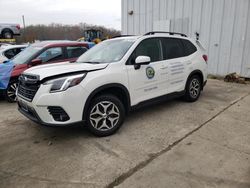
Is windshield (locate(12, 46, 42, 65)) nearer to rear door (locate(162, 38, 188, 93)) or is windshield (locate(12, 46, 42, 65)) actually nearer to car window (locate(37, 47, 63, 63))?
car window (locate(37, 47, 63, 63))

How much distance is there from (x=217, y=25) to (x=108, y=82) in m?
6.78

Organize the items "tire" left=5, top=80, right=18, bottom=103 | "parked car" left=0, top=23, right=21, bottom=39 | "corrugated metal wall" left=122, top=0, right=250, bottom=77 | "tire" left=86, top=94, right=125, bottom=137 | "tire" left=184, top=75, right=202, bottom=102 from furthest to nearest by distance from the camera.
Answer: "parked car" left=0, top=23, right=21, bottom=39 → "corrugated metal wall" left=122, top=0, right=250, bottom=77 → "tire" left=5, top=80, right=18, bottom=103 → "tire" left=184, top=75, right=202, bottom=102 → "tire" left=86, top=94, right=125, bottom=137

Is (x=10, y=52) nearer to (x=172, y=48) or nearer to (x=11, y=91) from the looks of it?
(x=11, y=91)

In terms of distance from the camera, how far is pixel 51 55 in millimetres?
6070

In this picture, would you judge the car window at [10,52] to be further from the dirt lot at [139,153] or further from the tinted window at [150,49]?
the tinted window at [150,49]

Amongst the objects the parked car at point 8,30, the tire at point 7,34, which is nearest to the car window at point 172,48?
the parked car at point 8,30

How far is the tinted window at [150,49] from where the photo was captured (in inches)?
161

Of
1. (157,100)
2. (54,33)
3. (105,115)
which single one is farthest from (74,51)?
(54,33)

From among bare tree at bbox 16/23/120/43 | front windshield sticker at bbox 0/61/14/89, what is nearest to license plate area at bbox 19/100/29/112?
front windshield sticker at bbox 0/61/14/89

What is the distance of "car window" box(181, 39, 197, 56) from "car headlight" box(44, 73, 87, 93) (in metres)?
2.90

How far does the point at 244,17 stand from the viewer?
25.5 feet

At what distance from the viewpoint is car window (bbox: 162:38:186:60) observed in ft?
14.9

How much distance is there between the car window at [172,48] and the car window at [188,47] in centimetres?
12

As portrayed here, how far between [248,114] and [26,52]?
5975 millimetres
